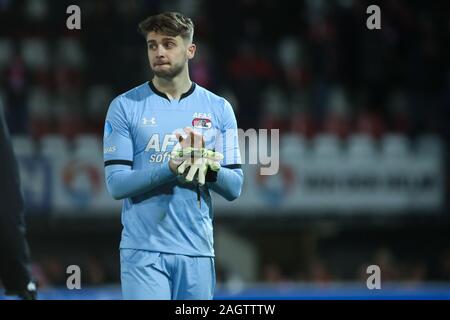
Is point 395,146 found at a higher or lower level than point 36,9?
lower

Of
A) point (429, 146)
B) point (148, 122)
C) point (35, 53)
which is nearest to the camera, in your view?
point (148, 122)

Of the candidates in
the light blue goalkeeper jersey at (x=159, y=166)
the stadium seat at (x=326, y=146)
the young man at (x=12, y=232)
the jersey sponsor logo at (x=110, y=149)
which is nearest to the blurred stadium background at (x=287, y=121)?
the stadium seat at (x=326, y=146)

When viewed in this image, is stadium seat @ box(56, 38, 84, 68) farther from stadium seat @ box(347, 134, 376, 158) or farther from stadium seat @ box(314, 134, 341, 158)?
stadium seat @ box(347, 134, 376, 158)

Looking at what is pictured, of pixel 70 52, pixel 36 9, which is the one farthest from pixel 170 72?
pixel 36 9

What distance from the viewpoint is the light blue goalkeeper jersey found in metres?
4.34

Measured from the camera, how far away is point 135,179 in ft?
14.0

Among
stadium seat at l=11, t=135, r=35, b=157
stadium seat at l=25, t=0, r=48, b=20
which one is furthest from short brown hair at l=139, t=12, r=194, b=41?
→ stadium seat at l=25, t=0, r=48, b=20

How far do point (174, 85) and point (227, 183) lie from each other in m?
0.54

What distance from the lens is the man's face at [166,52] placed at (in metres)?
4.34

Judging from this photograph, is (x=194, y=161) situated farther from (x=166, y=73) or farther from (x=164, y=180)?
(x=166, y=73)

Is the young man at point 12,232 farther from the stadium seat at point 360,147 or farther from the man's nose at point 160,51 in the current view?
the stadium seat at point 360,147

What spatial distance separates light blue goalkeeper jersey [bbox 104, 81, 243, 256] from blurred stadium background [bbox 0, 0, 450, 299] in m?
5.79
